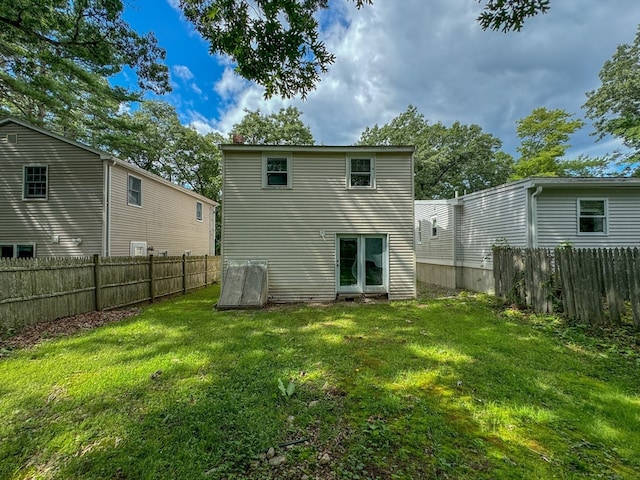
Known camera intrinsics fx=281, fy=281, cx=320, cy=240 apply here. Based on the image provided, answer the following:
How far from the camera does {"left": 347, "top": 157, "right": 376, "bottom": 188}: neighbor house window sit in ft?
32.7

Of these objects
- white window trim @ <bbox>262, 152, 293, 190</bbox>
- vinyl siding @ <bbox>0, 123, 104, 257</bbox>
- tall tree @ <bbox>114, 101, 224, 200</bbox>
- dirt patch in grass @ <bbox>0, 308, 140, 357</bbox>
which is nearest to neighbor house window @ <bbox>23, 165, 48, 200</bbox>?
vinyl siding @ <bbox>0, 123, 104, 257</bbox>

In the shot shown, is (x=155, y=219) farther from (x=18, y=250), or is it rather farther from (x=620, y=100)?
(x=620, y=100)

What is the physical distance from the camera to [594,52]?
16406 mm

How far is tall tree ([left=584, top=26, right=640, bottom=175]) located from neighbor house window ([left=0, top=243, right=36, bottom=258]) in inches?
1209

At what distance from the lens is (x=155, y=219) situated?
1302 cm

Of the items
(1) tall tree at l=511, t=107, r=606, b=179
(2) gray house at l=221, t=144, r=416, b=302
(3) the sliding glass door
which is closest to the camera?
(2) gray house at l=221, t=144, r=416, b=302

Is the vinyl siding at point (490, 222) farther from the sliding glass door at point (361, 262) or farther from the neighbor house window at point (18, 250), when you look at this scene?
the neighbor house window at point (18, 250)

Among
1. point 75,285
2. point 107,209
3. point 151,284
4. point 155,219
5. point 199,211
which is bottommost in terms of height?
point 151,284

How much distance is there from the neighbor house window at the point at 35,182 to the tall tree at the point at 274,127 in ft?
57.6

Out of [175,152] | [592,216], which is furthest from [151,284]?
[175,152]

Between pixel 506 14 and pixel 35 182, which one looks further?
pixel 35 182

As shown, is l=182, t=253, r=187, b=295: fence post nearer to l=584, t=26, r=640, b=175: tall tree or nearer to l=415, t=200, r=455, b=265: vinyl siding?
l=415, t=200, r=455, b=265: vinyl siding

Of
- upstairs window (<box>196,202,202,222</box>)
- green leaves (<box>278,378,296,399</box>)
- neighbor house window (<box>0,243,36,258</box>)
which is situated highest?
upstairs window (<box>196,202,202,222</box>)

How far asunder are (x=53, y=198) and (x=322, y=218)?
9.93 metres
